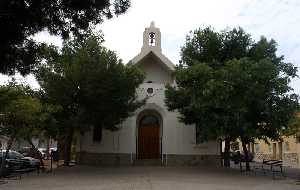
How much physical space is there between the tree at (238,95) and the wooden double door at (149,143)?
6.02 meters

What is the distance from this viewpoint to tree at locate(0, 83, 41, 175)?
2445 cm

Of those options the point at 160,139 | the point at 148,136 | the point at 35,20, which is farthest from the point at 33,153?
the point at 35,20

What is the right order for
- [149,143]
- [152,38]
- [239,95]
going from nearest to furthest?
[239,95], [149,143], [152,38]

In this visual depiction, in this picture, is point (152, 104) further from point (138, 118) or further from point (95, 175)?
point (95, 175)

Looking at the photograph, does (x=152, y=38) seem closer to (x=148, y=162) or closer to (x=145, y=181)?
(x=148, y=162)

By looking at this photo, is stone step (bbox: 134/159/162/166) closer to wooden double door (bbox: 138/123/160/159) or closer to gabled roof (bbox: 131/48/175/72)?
wooden double door (bbox: 138/123/160/159)

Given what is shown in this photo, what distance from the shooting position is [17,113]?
2473cm

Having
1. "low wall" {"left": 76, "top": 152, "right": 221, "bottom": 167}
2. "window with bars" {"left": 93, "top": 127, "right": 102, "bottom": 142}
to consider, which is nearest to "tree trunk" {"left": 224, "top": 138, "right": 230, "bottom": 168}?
"low wall" {"left": 76, "top": 152, "right": 221, "bottom": 167}

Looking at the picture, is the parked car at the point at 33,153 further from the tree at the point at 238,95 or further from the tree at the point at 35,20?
the tree at the point at 35,20

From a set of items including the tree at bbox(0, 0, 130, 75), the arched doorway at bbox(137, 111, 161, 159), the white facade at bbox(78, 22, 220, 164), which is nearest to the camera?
the tree at bbox(0, 0, 130, 75)

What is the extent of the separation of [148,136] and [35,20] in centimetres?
2515

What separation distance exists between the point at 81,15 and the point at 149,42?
83.2 ft

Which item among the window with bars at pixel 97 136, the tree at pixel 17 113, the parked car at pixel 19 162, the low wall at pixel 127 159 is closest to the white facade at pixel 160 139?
the low wall at pixel 127 159

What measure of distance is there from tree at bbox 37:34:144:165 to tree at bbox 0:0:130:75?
16.6 meters
